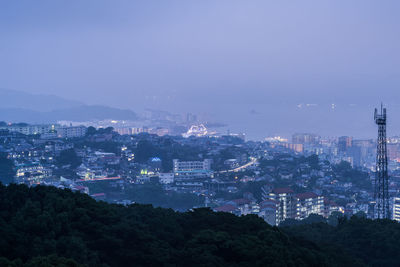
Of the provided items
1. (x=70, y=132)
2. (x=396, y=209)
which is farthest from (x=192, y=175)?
(x=70, y=132)

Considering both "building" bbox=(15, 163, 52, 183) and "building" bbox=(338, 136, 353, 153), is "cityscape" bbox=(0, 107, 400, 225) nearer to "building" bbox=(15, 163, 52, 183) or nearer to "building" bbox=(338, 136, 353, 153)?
"building" bbox=(15, 163, 52, 183)

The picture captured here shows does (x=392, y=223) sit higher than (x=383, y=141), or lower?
lower

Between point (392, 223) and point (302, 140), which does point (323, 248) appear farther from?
point (302, 140)

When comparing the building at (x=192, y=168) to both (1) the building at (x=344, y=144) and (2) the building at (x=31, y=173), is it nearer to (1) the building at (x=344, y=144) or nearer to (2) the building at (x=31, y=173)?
(2) the building at (x=31, y=173)

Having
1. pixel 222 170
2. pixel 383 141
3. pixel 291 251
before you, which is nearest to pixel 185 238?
pixel 291 251

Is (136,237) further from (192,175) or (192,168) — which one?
(192,168)
